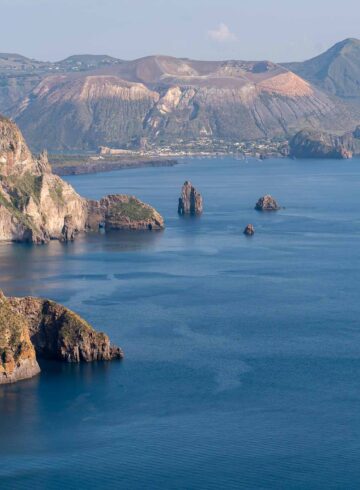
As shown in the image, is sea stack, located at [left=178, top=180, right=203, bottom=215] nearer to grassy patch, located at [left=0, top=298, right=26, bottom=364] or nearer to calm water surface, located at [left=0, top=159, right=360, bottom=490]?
calm water surface, located at [left=0, top=159, right=360, bottom=490]

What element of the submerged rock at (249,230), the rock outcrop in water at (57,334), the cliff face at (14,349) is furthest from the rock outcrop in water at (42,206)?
the cliff face at (14,349)

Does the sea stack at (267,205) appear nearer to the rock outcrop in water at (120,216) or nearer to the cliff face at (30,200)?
the rock outcrop in water at (120,216)

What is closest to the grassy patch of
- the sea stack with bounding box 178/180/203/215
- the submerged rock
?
the submerged rock

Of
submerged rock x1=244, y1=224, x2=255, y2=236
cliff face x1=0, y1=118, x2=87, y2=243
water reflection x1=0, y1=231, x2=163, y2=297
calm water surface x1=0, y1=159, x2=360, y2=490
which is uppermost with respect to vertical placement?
cliff face x1=0, y1=118, x2=87, y2=243

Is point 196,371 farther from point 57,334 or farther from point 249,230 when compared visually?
point 249,230

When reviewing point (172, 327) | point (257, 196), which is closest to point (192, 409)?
point (172, 327)

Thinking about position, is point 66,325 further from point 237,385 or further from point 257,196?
point 257,196
